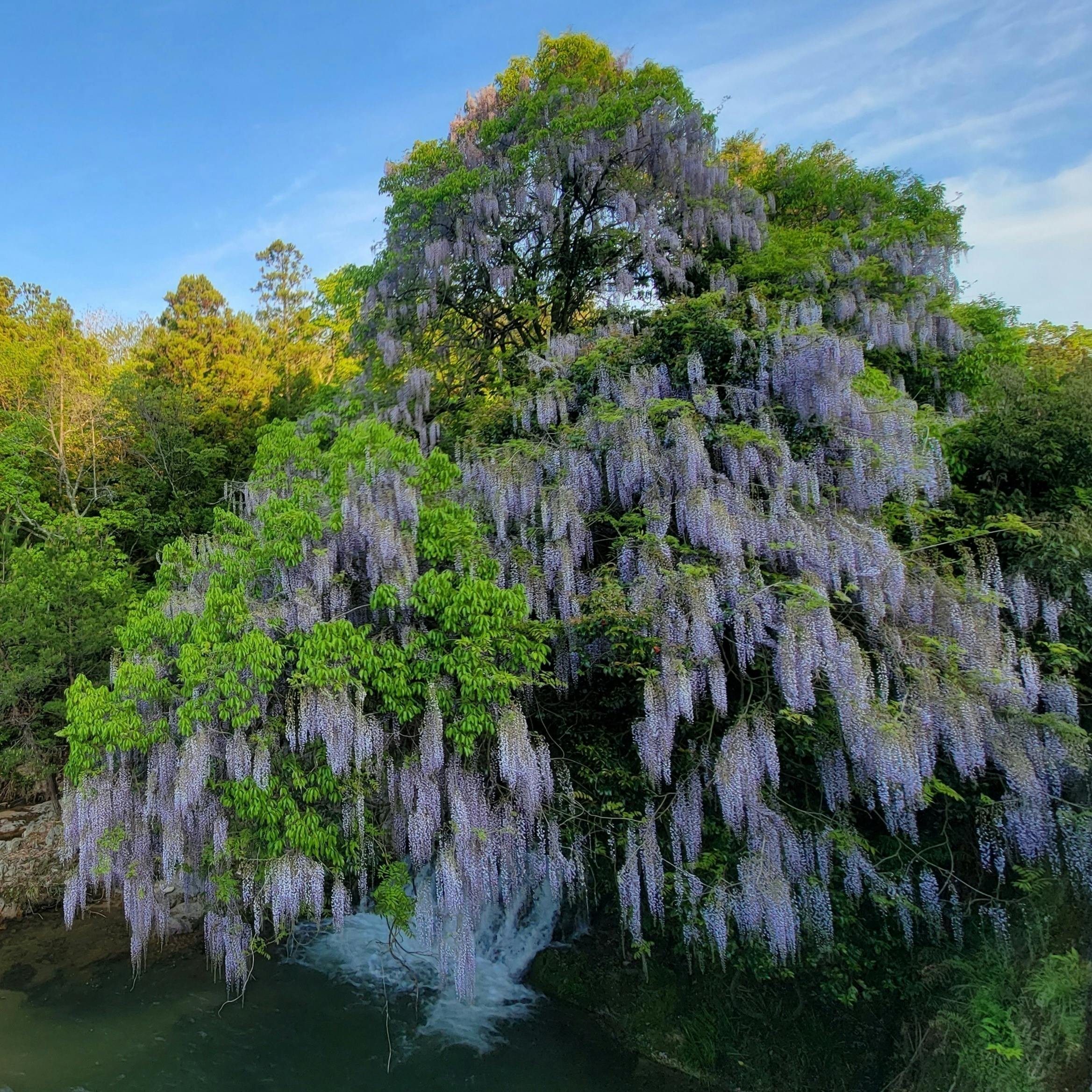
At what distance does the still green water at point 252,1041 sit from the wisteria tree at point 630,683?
0.72 metres

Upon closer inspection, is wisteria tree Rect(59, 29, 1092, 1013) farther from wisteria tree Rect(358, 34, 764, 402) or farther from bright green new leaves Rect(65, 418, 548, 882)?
wisteria tree Rect(358, 34, 764, 402)

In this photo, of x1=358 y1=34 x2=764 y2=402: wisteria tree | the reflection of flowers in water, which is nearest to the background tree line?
x1=358 y1=34 x2=764 y2=402: wisteria tree

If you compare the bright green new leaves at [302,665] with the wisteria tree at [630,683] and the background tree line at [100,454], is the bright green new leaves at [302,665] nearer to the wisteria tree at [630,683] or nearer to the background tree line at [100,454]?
the wisteria tree at [630,683]

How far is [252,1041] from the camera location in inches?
295

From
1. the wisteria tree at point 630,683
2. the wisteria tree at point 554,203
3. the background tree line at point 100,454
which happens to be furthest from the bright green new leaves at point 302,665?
the wisteria tree at point 554,203

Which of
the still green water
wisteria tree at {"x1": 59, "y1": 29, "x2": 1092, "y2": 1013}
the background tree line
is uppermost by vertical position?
the background tree line

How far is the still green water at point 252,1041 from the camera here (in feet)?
22.8

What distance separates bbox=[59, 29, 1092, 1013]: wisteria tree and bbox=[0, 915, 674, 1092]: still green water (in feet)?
2.36

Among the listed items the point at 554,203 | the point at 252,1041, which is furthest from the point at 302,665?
the point at 554,203

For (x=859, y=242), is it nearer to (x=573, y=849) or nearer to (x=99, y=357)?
(x=573, y=849)

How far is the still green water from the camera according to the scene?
694cm

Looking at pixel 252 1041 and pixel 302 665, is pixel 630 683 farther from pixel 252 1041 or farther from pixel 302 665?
pixel 252 1041

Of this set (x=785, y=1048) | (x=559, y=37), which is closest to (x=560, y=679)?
(x=785, y=1048)

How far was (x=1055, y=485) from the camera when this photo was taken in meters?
7.14
